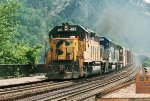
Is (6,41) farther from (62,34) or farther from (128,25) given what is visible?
(128,25)

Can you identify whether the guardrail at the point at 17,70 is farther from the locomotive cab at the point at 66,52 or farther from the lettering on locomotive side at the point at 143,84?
the lettering on locomotive side at the point at 143,84

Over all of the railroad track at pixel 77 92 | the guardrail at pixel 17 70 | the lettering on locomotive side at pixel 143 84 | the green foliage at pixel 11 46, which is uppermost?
the green foliage at pixel 11 46

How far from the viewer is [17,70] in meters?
33.1

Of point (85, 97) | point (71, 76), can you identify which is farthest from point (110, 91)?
point (71, 76)

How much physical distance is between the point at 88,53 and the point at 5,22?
959 inches

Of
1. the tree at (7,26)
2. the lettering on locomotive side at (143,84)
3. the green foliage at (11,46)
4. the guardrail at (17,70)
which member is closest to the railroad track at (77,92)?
the lettering on locomotive side at (143,84)

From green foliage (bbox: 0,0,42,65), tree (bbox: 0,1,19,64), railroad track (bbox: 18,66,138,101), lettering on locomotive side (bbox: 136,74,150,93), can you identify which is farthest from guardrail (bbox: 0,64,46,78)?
lettering on locomotive side (bbox: 136,74,150,93)

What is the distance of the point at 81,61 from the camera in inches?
1067

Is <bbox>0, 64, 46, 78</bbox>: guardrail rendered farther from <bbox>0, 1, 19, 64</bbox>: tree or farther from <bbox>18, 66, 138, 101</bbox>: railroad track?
<bbox>0, 1, 19, 64</bbox>: tree

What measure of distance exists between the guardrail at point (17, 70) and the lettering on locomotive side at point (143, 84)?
13145 mm

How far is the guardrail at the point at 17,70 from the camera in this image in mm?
30625

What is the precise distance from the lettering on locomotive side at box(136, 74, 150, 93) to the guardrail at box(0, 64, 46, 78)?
13145mm

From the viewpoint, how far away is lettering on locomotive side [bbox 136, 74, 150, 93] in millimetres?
20169

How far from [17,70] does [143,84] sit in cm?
1523
